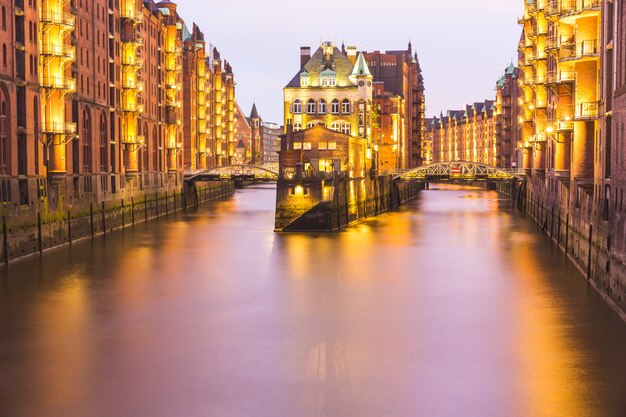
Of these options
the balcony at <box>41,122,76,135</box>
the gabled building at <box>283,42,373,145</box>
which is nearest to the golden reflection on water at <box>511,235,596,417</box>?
the balcony at <box>41,122,76,135</box>

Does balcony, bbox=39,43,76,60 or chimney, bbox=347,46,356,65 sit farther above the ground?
chimney, bbox=347,46,356,65

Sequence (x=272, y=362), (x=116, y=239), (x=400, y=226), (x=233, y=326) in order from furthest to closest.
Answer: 1. (x=400, y=226)
2. (x=116, y=239)
3. (x=233, y=326)
4. (x=272, y=362)

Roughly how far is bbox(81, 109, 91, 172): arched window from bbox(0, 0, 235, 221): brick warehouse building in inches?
3.2

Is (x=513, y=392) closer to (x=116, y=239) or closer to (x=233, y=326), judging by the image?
(x=233, y=326)

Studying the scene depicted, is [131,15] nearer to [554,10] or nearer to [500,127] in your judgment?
[554,10]

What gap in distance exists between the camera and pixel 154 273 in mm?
43938

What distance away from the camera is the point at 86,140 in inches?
2429

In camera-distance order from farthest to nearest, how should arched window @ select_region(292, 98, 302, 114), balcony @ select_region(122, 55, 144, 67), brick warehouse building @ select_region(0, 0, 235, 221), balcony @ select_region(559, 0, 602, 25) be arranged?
arched window @ select_region(292, 98, 302, 114), balcony @ select_region(122, 55, 144, 67), brick warehouse building @ select_region(0, 0, 235, 221), balcony @ select_region(559, 0, 602, 25)

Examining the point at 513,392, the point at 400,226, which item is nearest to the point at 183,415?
the point at 513,392

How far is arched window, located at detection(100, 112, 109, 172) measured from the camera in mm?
65812

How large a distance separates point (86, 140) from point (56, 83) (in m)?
11.3

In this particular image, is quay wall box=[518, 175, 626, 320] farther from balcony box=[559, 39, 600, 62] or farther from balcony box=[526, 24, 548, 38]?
balcony box=[526, 24, 548, 38]

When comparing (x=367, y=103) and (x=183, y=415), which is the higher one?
(x=367, y=103)

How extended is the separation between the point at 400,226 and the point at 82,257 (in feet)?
103
